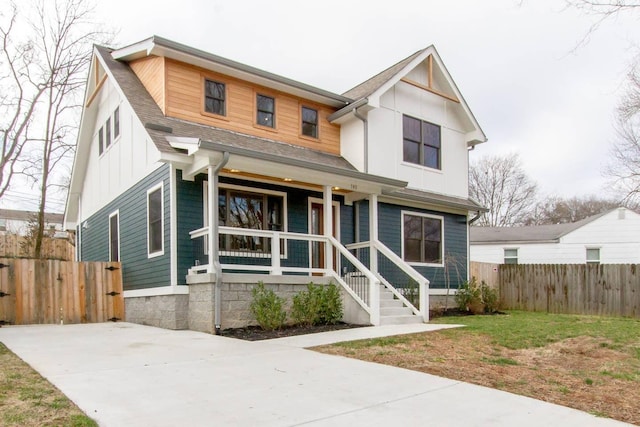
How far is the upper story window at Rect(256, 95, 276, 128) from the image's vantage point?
39.4ft

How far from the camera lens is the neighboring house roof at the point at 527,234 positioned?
22.5 meters

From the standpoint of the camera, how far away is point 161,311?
9.85m

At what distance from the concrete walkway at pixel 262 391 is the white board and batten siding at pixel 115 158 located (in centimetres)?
488

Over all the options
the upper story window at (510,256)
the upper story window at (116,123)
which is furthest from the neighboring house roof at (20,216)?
the upper story window at (510,256)

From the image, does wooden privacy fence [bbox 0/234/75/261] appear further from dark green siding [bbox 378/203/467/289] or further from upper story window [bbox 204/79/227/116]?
dark green siding [bbox 378/203/467/289]

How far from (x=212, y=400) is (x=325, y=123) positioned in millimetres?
9970

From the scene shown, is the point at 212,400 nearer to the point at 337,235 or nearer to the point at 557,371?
the point at 557,371

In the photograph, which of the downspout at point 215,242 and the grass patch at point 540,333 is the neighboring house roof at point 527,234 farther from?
the downspout at point 215,242

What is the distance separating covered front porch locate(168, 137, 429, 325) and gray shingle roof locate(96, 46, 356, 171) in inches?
26.3

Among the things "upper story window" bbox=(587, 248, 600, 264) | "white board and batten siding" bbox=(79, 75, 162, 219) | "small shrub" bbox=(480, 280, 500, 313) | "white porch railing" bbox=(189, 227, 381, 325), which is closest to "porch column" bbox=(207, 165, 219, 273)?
"white porch railing" bbox=(189, 227, 381, 325)

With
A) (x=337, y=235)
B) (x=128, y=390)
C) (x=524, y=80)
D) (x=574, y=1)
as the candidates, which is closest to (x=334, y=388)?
(x=128, y=390)

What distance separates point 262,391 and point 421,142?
35.6ft

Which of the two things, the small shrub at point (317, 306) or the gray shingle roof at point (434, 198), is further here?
the gray shingle roof at point (434, 198)

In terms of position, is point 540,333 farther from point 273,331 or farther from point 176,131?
point 176,131
